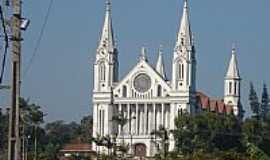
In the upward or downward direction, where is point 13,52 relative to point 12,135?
upward

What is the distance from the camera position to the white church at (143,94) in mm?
127000

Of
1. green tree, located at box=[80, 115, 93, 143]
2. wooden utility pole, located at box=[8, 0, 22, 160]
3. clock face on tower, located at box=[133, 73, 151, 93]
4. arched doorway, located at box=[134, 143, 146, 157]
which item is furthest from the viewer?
green tree, located at box=[80, 115, 93, 143]

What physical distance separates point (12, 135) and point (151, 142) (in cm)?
10431

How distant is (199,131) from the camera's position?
110375 millimetres

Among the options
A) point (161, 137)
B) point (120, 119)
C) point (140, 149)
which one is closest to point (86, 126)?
point (140, 149)

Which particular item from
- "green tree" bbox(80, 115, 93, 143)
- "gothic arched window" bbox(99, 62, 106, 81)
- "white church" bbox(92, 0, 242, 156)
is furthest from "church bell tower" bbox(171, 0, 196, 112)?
"green tree" bbox(80, 115, 93, 143)

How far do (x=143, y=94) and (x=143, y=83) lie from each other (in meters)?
1.43

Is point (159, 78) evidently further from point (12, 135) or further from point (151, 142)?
point (12, 135)

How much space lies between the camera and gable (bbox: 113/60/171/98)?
128250mm

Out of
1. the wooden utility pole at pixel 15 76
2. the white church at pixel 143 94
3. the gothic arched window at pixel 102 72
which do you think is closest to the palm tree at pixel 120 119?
the white church at pixel 143 94

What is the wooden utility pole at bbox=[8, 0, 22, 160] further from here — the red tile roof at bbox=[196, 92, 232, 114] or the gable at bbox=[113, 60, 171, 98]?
the red tile roof at bbox=[196, 92, 232, 114]

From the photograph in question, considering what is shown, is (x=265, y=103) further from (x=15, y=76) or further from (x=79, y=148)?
(x=15, y=76)

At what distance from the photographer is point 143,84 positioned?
5069 inches

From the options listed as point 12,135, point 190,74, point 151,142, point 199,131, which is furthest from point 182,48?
point 12,135
